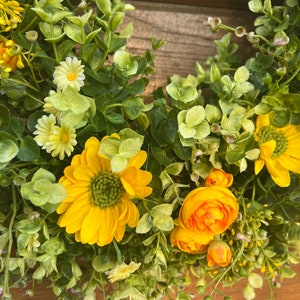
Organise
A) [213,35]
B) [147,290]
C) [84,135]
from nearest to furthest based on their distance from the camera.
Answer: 1. [84,135]
2. [147,290]
3. [213,35]

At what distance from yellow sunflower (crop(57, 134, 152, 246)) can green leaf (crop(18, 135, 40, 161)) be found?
48 millimetres

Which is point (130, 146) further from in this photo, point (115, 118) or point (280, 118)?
point (280, 118)

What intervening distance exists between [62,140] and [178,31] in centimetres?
36

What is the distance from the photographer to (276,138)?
75 cm

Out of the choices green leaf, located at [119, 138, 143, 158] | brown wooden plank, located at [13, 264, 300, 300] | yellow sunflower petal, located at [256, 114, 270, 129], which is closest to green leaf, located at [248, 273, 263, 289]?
brown wooden plank, located at [13, 264, 300, 300]

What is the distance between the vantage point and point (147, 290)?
2.60 ft

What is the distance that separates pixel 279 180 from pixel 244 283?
0.32 metres

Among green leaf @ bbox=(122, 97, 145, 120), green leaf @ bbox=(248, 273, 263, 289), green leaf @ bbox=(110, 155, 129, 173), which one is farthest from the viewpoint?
green leaf @ bbox=(248, 273, 263, 289)

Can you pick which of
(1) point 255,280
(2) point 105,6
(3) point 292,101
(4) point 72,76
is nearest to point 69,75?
(4) point 72,76

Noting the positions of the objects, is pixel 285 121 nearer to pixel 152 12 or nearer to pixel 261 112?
pixel 261 112

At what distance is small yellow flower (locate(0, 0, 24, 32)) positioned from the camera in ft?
2.07

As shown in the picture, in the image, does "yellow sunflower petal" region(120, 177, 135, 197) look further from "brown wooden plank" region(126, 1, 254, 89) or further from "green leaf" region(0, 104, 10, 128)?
"brown wooden plank" region(126, 1, 254, 89)

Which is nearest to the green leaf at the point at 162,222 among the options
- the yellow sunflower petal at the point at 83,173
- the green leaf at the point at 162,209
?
the green leaf at the point at 162,209

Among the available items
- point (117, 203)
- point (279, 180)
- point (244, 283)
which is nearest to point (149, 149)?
point (117, 203)
